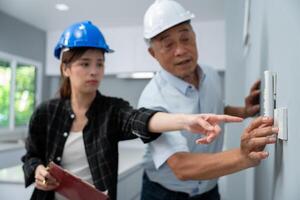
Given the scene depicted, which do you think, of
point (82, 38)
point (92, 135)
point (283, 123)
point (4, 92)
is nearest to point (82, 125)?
point (92, 135)

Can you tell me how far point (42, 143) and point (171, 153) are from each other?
0.55 metres

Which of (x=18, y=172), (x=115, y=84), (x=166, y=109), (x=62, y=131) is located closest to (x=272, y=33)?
(x=166, y=109)

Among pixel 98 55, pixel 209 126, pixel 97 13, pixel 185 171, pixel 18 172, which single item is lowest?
pixel 18 172

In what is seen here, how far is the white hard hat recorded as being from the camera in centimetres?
107

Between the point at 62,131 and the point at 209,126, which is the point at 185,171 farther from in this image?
the point at 62,131

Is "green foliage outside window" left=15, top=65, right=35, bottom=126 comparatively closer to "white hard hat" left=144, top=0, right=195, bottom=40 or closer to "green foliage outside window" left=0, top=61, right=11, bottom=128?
"green foliage outside window" left=0, top=61, right=11, bottom=128

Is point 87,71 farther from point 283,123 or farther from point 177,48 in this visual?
point 283,123

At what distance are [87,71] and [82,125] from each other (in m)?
0.21

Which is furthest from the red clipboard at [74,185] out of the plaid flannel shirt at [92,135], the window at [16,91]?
the window at [16,91]

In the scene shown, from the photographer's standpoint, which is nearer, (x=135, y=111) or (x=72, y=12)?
(x=135, y=111)

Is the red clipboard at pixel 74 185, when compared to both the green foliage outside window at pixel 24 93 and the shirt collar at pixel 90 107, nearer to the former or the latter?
the shirt collar at pixel 90 107

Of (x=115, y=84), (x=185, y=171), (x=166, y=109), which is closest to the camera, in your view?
(x=185, y=171)

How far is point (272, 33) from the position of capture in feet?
2.52

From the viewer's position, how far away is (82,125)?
3.93ft
